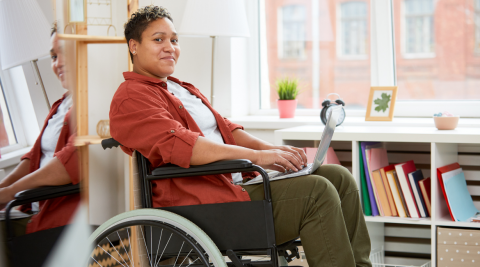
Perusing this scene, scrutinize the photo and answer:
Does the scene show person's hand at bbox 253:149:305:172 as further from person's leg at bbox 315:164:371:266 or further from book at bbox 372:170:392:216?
book at bbox 372:170:392:216

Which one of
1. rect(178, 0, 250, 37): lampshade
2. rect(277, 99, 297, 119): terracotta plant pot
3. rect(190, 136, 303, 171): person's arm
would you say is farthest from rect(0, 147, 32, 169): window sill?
rect(277, 99, 297, 119): terracotta plant pot

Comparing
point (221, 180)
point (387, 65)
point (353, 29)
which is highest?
point (353, 29)

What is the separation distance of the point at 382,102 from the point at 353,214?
3.44 feet

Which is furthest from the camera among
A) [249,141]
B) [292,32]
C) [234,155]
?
[292,32]

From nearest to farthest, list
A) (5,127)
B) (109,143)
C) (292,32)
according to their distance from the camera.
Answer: (5,127)
(109,143)
(292,32)

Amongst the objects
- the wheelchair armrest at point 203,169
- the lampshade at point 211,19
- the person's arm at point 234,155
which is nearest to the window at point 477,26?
the lampshade at point 211,19

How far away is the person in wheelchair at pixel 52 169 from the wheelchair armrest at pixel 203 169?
907 mm

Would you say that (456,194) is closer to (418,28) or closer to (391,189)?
(391,189)

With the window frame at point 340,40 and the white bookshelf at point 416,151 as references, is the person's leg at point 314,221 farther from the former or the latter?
the window frame at point 340,40

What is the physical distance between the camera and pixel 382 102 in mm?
2373

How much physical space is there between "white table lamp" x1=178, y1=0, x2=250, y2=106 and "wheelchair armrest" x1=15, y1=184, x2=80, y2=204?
1993mm

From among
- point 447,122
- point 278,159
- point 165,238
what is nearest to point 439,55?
point 447,122

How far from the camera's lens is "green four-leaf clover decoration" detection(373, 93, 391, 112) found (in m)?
2.36

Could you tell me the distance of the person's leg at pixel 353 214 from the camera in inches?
57.3
